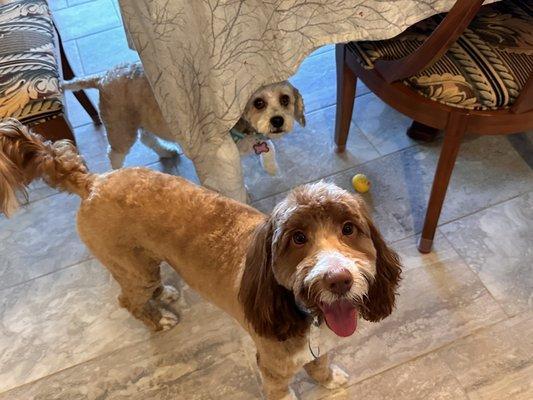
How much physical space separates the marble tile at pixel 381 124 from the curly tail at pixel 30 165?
130 cm

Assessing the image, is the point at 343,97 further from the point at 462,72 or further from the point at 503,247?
the point at 503,247

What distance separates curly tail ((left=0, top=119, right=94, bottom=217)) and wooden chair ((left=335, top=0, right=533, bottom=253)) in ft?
2.97

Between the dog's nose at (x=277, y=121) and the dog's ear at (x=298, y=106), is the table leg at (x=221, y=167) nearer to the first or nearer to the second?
the dog's nose at (x=277, y=121)

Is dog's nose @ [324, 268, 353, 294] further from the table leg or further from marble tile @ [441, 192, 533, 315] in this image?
marble tile @ [441, 192, 533, 315]

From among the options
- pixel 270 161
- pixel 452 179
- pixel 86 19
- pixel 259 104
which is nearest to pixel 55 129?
pixel 259 104

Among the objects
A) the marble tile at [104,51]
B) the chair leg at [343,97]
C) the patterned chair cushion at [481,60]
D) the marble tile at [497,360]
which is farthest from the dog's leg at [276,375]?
the marble tile at [104,51]

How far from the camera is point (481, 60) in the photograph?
139cm

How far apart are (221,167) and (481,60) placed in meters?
0.83

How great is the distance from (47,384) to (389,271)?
4.04 feet

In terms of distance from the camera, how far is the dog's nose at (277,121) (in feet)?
5.60

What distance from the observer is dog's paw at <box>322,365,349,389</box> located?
1537 mm

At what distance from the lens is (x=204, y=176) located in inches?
66.5

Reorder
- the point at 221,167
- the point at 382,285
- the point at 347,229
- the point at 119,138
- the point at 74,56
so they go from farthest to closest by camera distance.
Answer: the point at 74,56 → the point at 119,138 → the point at 221,167 → the point at 382,285 → the point at 347,229

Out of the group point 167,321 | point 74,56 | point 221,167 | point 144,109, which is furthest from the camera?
point 74,56
